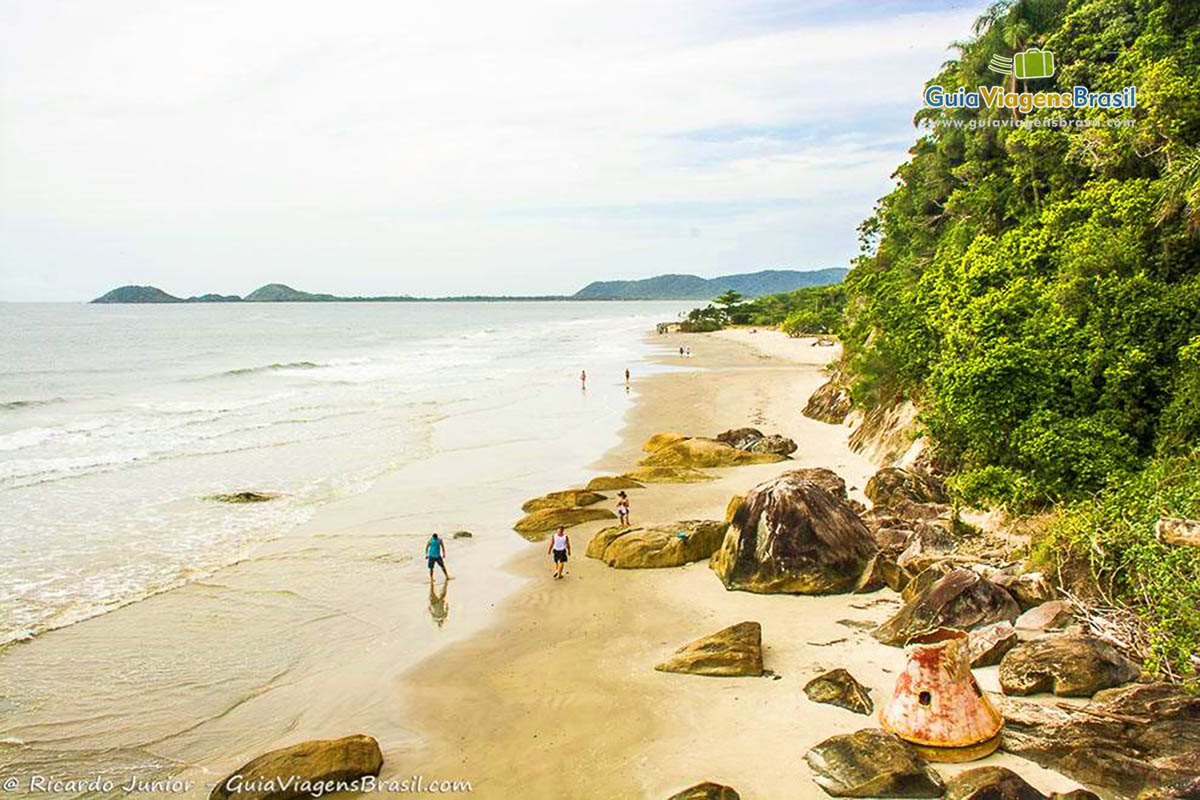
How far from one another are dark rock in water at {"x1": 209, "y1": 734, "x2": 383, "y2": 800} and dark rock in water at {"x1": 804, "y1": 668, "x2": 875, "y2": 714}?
19.5 ft

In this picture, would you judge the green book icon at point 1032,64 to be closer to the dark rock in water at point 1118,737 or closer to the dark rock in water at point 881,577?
the dark rock in water at point 881,577

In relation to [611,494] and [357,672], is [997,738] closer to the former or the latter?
[357,672]

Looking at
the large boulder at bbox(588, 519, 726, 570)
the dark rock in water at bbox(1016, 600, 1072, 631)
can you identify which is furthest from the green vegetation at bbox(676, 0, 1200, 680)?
the large boulder at bbox(588, 519, 726, 570)

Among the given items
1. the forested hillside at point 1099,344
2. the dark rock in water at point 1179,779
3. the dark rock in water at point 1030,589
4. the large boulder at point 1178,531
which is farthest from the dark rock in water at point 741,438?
the dark rock in water at point 1179,779

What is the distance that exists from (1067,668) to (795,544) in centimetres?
578

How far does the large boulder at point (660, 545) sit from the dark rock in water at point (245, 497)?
39.5ft

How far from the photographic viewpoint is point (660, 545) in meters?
17.4

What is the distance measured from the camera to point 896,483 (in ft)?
64.5

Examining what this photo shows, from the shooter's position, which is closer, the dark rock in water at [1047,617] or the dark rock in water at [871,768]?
the dark rock in water at [871,768]

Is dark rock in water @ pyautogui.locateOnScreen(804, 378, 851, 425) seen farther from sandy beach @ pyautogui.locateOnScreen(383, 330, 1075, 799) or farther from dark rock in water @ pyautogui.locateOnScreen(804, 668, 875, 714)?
dark rock in water @ pyautogui.locateOnScreen(804, 668, 875, 714)

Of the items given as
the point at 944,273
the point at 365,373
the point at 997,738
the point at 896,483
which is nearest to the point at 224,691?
the point at 997,738

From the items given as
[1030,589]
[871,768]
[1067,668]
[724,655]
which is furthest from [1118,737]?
[724,655]

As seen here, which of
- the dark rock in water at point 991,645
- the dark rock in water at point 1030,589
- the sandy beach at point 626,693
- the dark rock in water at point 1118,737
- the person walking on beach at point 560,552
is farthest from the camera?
the person walking on beach at point 560,552

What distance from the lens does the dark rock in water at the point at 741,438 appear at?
28.6 metres
